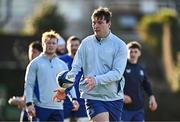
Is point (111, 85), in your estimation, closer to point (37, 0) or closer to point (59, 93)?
point (59, 93)

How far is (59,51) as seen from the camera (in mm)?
15625

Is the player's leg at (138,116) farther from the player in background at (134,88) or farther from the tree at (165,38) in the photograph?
the tree at (165,38)

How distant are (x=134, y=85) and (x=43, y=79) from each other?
2411 millimetres

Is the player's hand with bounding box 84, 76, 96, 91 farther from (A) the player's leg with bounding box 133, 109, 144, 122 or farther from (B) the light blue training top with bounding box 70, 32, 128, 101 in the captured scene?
(A) the player's leg with bounding box 133, 109, 144, 122

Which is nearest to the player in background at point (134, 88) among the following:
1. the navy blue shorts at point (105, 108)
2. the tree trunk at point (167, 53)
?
the navy blue shorts at point (105, 108)

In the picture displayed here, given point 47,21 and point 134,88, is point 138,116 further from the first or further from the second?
point 47,21

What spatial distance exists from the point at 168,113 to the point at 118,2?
3895 centimetres

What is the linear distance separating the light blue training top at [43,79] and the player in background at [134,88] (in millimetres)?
1964

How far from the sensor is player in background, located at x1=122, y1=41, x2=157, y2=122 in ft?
48.4

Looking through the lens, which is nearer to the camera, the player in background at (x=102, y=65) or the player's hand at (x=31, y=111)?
the player in background at (x=102, y=65)

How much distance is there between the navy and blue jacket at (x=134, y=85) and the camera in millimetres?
14734

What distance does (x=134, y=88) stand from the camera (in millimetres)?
14766

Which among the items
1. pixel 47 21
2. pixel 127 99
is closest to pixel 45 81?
pixel 127 99

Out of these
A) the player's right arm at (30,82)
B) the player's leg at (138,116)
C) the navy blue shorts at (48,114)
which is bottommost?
the player's leg at (138,116)
